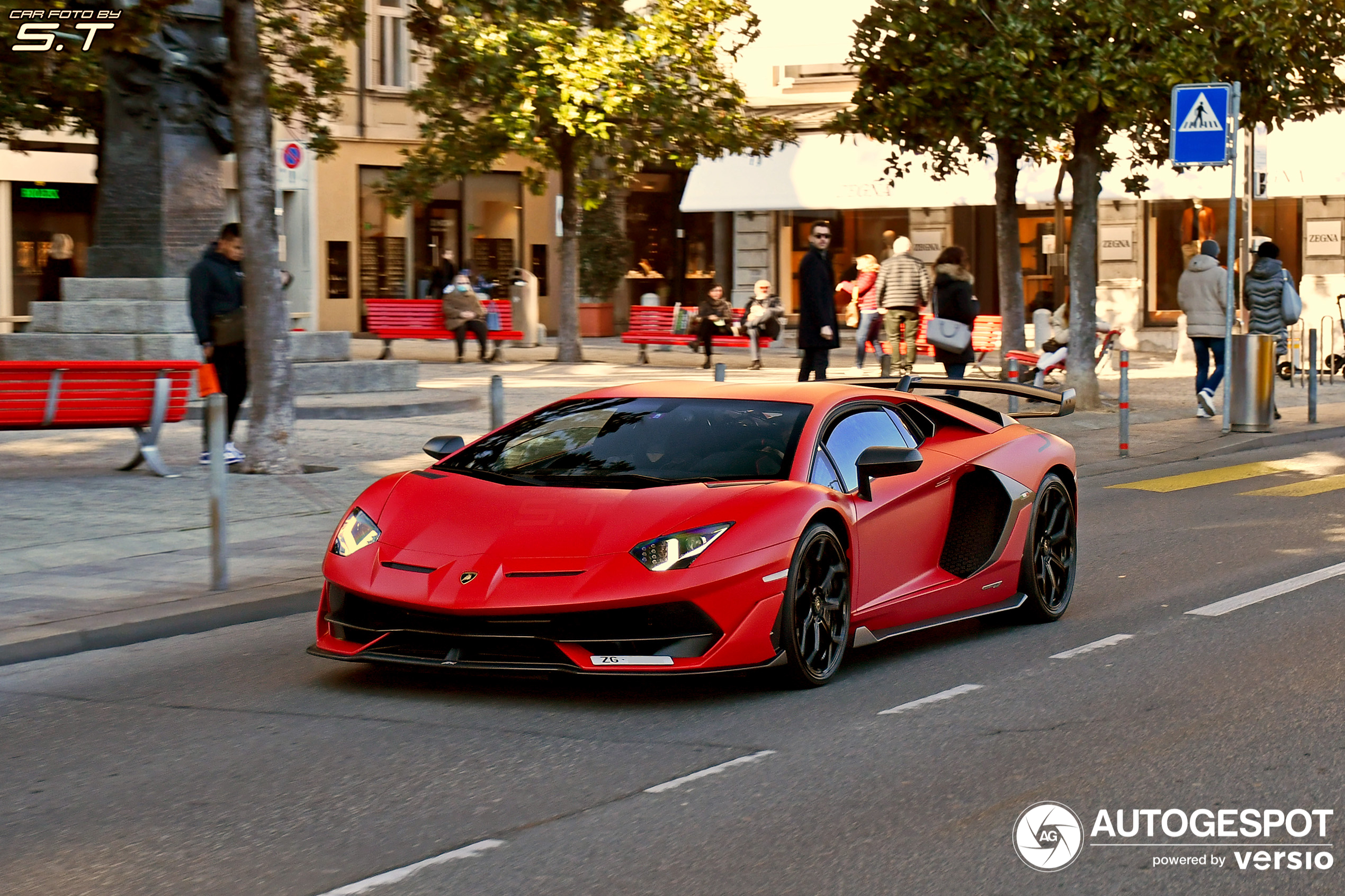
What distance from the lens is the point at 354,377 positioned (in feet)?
68.2

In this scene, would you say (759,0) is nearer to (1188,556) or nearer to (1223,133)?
(1223,133)

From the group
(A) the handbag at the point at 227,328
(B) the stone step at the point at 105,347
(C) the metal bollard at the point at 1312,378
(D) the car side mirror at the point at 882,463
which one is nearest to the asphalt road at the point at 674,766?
(D) the car side mirror at the point at 882,463

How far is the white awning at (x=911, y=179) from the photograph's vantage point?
31.2m

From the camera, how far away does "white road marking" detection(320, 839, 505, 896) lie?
4508mm

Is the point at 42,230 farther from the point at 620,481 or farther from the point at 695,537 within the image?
the point at 695,537

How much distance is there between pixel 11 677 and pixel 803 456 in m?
3.30

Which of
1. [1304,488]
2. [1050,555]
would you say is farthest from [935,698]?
[1304,488]

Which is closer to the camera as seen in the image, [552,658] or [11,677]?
[552,658]

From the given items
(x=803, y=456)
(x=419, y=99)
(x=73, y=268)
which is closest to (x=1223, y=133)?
(x=803, y=456)

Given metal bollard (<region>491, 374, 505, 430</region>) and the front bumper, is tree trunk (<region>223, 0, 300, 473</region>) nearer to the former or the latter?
metal bollard (<region>491, 374, 505, 430</region>)

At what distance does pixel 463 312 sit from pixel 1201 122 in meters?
14.6

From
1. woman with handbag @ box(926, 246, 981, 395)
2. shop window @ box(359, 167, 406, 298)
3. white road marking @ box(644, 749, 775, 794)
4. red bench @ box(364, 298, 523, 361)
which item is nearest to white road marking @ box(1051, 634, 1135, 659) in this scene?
white road marking @ box(644, 749, 775, 794)

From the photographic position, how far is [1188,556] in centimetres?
1070

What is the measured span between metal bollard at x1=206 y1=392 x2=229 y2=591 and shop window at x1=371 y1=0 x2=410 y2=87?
31003 millimetres
